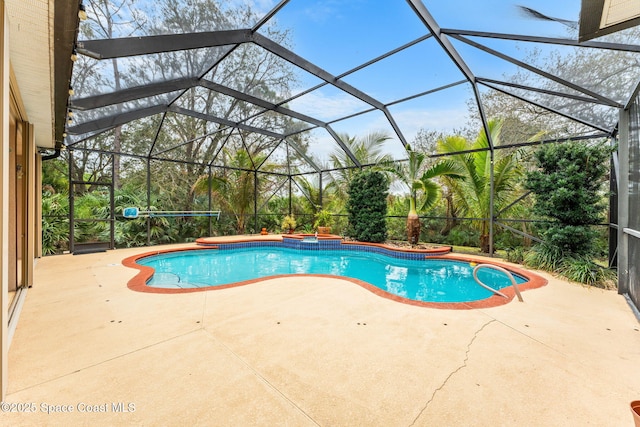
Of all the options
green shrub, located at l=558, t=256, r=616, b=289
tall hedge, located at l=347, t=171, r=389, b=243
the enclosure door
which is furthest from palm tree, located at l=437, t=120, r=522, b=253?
the enclosure door

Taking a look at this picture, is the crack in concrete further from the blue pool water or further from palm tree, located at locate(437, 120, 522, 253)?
palm tree, located at locate(437, 120, 522, 253)

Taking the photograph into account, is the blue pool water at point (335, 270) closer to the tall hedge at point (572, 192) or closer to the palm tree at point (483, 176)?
the tall hedge at point (572, 192)

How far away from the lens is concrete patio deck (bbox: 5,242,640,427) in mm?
1683

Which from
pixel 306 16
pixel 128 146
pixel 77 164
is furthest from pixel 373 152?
pixel 77 164

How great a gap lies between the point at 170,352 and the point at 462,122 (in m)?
13.1

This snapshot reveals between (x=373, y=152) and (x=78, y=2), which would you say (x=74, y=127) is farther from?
(x=373, y=152)

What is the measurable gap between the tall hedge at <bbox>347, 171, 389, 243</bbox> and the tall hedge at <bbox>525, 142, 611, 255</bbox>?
15.7ft

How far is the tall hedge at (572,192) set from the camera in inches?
206

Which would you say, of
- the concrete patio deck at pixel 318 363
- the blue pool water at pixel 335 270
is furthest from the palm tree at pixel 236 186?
the concrete patio deck at pixel 318 363

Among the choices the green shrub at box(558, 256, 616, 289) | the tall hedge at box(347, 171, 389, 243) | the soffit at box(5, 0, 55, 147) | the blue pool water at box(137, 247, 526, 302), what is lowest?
the blue pool water at box(137, 247, 526, 302)

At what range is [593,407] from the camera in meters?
1.74

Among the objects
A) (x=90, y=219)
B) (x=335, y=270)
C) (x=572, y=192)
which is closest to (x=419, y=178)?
(x=572, y=192)

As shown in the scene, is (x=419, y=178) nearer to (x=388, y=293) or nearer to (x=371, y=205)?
(x=371, y=205)

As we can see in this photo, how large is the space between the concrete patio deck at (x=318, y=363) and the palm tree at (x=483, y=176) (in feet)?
15.0
